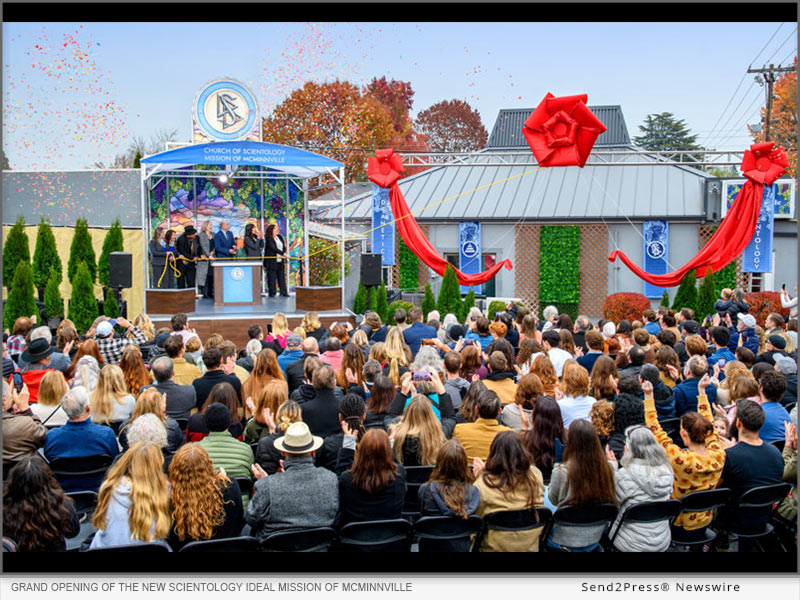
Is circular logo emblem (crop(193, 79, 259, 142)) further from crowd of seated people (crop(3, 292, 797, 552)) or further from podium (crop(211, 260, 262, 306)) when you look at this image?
crowd of seated people (crop(3, 292, 797, 552))

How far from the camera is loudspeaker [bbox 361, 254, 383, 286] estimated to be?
14.3 m

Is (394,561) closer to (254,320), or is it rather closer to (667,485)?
(667,485)

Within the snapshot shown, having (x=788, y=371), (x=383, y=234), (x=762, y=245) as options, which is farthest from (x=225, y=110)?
(x=788, y=371)

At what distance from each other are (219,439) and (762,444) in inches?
140

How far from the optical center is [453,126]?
50312 mm

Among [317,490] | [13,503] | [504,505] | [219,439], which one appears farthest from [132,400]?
[504,505]

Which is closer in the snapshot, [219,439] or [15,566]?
[15,566]

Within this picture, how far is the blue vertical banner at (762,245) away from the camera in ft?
48.4

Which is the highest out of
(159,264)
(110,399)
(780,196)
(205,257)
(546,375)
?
(780,196)

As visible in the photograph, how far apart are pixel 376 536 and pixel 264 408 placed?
1531 mm

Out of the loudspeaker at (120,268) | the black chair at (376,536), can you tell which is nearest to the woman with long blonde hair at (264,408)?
the black chair at (376,536)

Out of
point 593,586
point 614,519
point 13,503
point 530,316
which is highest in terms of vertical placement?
point 530,316

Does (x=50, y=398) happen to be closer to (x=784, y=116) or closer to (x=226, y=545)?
(x=226, y=545)

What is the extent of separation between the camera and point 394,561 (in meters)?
4.60
